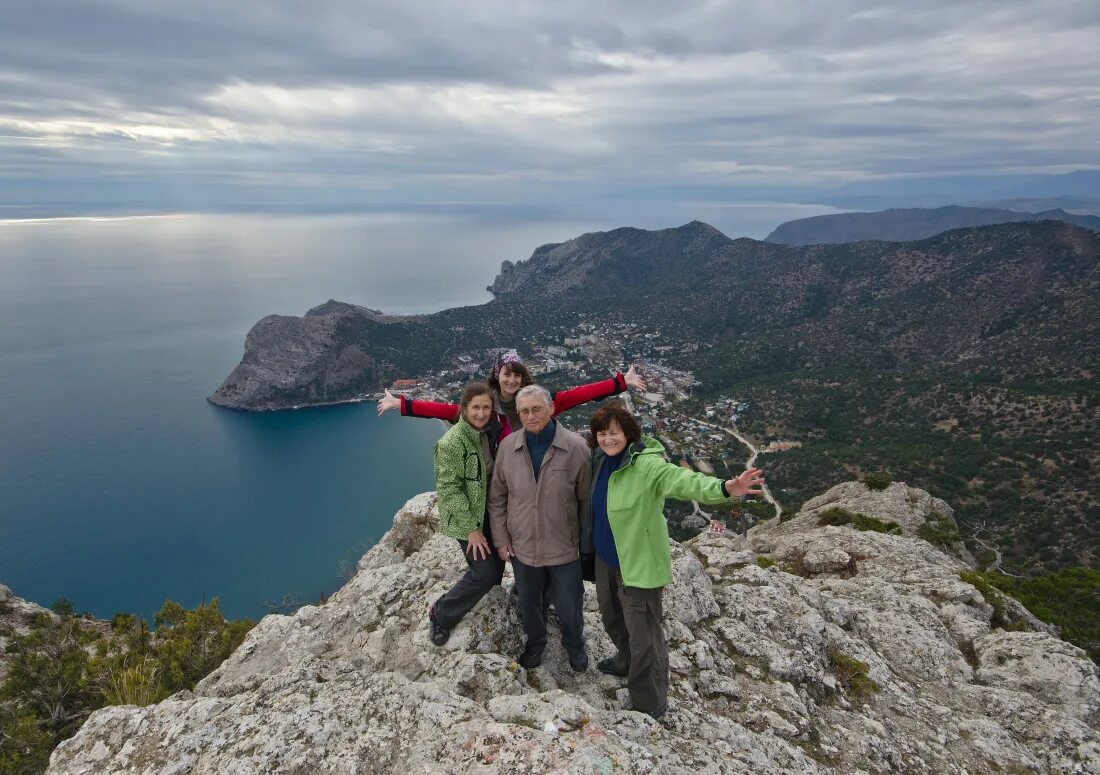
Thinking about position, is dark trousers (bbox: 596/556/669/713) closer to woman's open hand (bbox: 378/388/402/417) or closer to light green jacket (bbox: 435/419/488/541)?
light green jacket (bbox: 435/419/488/541)

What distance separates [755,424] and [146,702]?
73.5 meters

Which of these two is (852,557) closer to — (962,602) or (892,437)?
(962,602)

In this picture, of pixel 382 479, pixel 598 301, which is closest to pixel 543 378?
pixel 382 479

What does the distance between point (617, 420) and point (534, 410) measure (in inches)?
29.5

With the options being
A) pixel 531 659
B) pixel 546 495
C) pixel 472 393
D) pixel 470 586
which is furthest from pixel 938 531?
pixel 472 393

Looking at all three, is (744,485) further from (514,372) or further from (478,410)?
(514,372)

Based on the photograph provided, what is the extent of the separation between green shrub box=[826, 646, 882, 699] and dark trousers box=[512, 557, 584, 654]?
12.3 ft

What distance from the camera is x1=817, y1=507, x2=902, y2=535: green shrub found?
16.4 metres

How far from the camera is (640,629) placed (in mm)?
4926

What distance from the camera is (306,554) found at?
57.7 meters

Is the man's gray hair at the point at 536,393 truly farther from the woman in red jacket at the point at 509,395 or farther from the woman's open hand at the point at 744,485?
the woman's open hand at the point at 744,485

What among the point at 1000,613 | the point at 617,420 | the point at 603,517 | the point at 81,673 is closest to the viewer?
the point at 617,420

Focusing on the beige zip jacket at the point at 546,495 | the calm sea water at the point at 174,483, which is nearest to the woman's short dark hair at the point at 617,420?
the beige zip jacket at the point at 546,495

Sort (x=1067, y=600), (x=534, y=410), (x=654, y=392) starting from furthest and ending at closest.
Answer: (x=654, y=392), (x=1067, y=600), (x=534, y=410)
